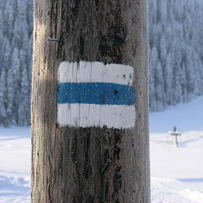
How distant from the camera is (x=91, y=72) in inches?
33.6

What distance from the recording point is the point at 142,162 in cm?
94

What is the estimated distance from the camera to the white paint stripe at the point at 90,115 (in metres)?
0.85

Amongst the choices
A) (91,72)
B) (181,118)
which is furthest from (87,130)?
(181,118)

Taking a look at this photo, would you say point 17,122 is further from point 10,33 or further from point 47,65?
point 47,65

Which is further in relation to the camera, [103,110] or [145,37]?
[145,37]

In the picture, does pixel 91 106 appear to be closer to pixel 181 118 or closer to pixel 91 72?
pixel 91 72

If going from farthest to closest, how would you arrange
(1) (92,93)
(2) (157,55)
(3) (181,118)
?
(2) (157,55) → (3) (181,118) → (1) (92,93)

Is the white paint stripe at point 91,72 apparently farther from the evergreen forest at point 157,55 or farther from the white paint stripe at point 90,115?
the evergreen forest at point 157,55

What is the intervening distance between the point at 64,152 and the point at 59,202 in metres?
0.15

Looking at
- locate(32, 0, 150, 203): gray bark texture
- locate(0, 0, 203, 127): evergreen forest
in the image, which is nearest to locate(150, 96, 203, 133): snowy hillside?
locate(0, 0, 203, 127): evergreen forest

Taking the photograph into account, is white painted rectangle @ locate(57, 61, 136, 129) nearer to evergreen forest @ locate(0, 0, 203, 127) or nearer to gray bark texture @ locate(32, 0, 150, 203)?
gray bark texture @ locate(32, 0, 150, 203)

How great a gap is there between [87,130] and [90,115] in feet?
0.15

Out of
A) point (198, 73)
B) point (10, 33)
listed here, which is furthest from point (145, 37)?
point (198, 73)

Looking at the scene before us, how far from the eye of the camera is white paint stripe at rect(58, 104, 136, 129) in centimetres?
85
